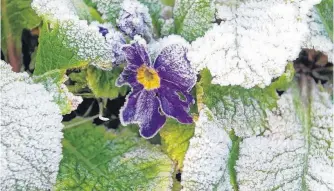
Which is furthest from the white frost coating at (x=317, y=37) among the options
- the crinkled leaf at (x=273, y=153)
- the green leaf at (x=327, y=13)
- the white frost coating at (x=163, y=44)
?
the white frost coating at (x=163, y=44)

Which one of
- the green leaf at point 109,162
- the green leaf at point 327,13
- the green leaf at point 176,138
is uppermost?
the green leaf at point 327,13

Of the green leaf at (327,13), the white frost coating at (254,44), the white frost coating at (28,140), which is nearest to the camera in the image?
the white frost coating at (28,140)

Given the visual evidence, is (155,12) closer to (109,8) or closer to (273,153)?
(109,8)

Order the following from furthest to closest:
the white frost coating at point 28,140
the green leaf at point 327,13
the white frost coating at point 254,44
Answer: the green leaf at point 327,13 → the white frost coating at point 254,44 → the white frost coating at point 28,140

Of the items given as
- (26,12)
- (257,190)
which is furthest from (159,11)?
(257,190)

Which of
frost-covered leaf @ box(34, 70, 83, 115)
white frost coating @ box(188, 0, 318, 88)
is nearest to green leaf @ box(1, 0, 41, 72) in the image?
frost-covered leaf @ box(34, 70, 83, 115)

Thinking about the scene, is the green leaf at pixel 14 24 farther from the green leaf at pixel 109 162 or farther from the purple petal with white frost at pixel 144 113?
the purple petal with white frost at pixel 144 113

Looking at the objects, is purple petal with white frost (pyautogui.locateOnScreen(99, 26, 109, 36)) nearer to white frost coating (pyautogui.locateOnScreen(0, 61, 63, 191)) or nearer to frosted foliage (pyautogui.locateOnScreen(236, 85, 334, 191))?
white frost coating (pyautogui.locateOnScreen(0, 61, 63, 191))
